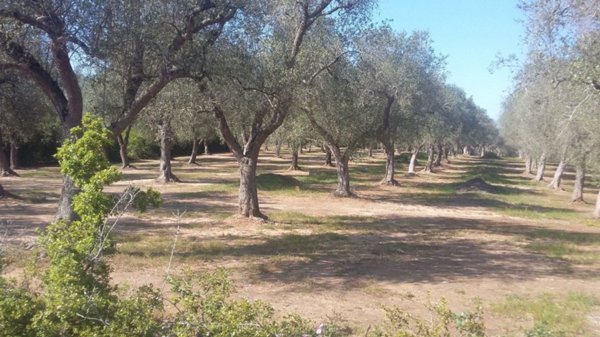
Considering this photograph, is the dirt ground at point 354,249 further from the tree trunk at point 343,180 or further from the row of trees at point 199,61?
the row of trees at point 199,61

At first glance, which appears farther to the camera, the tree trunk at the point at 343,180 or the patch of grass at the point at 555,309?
the tree trunk at the point at 343,180

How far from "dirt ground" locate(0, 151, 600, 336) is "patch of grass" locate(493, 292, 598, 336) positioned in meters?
0.21

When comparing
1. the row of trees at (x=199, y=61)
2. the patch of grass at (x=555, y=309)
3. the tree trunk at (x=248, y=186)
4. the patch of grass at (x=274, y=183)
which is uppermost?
the row of trees at (x=199, y=61)

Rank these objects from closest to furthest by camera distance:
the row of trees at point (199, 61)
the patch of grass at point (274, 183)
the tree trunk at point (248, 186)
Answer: the row of trees at point (199, 61) → the tree trunk at point (248, 186) → the patch of grass at point (274, 183)

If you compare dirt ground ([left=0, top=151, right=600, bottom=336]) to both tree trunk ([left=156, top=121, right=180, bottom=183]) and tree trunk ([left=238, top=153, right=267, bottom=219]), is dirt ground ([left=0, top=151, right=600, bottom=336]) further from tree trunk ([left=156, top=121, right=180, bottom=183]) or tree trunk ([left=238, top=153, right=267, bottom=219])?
tree trunk ([left=156, top=121, right=180, bottom=183])

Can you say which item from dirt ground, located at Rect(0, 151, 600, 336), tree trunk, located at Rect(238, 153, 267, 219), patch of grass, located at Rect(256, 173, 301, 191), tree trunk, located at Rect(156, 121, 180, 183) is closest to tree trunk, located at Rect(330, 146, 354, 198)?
dirt ground, located at Rect(0, 151, 600, 336)

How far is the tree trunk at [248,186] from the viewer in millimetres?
16922

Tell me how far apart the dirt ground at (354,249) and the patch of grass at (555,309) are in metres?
0.21

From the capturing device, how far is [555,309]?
9.13 metres

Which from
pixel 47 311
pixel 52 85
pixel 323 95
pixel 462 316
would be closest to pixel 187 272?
pixel 47 311

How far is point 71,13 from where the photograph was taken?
1038cm

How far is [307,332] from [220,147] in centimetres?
6729

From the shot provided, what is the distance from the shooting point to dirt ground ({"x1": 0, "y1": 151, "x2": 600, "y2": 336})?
30.7 ft

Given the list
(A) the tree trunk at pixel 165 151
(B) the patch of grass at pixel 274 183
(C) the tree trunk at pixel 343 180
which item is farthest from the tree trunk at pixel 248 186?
(A) the tree trunk at pixel 165 151
